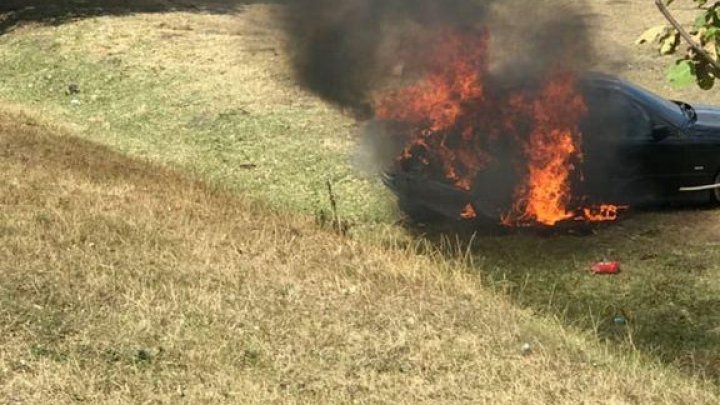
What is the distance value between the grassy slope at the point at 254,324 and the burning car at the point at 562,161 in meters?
2.04

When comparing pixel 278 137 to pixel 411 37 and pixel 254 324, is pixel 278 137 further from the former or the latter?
pixel 254 324

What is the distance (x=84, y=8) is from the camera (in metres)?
25.8

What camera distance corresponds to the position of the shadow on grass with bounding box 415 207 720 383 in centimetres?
762

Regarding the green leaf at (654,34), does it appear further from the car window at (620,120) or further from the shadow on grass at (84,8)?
the shadow on grass at (84,8)

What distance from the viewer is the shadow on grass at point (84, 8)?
24.3 meters

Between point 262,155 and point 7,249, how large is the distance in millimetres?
7039

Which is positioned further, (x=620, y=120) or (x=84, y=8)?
(x=84, y=8)

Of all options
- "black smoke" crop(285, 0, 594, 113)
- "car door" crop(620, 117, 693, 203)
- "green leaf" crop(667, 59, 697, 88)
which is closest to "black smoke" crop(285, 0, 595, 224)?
"black smoke" crop(285, 0, 594, 113)

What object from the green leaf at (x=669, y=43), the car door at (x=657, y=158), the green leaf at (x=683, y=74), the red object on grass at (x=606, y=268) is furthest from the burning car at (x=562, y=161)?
the green leaf at (x=683, y=74)

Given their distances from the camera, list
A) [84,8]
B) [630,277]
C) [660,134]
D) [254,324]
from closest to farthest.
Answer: [254,324]
[630,277]
[660,134]
[84,8]

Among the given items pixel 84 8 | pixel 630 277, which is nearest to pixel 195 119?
pixel 630 277

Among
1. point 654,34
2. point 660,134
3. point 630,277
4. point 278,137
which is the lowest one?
point 278,137

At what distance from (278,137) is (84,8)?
13.3 metres

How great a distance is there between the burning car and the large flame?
0.01 m
